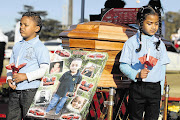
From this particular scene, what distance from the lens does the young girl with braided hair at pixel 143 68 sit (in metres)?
2.87

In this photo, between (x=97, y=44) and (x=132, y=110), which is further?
(x=97, y=44)

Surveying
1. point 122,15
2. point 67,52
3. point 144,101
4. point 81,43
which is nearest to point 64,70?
point 67,52

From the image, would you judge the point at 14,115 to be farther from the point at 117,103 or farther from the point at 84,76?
the point at 117,103

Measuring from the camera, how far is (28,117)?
286cm

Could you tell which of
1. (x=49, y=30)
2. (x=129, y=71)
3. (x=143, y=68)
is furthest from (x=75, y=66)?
(x=49, y=30)

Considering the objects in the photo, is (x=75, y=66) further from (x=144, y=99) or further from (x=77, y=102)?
(x=144, y=99)

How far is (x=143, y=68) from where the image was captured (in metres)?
2.91

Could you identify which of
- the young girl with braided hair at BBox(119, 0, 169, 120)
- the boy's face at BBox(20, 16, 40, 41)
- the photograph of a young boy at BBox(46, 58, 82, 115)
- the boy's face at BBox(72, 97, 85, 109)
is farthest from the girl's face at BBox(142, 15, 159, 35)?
the boy's face at BBox(20, 16, 40, 41)

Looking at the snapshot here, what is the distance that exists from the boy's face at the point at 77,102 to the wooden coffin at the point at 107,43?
0.61 meters

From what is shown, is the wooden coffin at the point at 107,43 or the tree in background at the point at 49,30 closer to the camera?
the wooden coffin at the point at 107,43

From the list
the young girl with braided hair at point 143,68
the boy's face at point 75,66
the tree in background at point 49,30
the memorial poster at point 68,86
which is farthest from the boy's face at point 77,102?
the tree in background at point 49,30

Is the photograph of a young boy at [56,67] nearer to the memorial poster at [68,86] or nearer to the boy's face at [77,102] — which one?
the memorial poster at [68,86]

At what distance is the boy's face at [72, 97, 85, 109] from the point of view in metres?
2.75

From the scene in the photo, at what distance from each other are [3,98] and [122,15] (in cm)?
296
